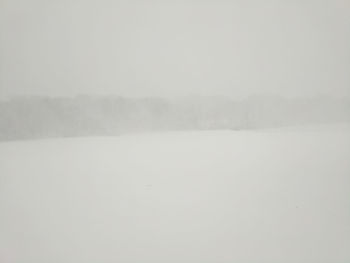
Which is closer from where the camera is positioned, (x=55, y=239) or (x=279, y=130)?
(x=55, y=239)

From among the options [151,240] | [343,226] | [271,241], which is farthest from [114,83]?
[343,226]

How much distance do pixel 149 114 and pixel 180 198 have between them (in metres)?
0.28

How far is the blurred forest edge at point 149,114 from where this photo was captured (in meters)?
1.24

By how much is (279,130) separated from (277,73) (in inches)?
7.4

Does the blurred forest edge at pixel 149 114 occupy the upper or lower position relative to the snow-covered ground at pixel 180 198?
upper

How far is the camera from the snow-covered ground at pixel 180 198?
1.23 metres

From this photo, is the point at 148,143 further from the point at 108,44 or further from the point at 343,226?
the point at 343,226

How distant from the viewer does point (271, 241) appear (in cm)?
132

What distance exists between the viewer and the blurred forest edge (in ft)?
4.07

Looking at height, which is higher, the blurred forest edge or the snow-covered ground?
the blurred forest edge

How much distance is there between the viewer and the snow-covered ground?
1.23m

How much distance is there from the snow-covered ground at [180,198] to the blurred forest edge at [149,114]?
0.03 m

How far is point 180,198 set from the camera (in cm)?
130

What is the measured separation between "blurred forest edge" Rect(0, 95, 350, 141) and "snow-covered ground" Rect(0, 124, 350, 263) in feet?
0.10
